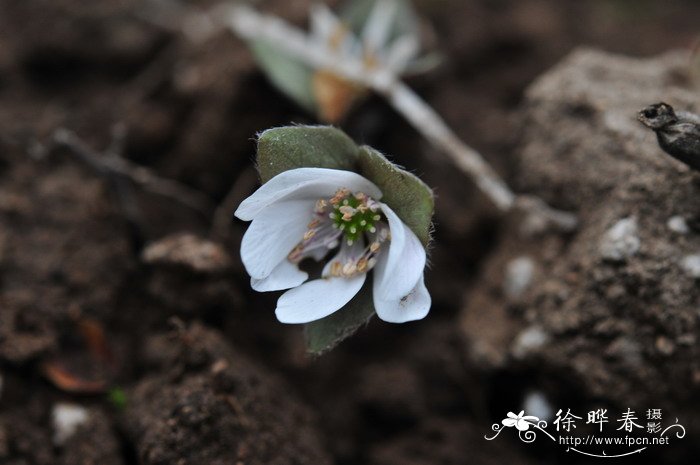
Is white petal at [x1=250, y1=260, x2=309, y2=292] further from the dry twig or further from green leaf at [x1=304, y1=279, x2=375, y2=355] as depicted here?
the dry twig

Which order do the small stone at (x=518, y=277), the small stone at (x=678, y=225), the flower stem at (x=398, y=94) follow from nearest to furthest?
1. the small stone at (x=678, y=225)
2. the small stone at (x=518, y=277)
3. the flower stem at (x=398, y=94)

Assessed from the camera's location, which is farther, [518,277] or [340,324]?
[518,277]

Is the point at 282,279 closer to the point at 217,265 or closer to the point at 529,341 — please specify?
the point at 217,265

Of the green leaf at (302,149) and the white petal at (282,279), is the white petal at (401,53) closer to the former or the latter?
the green leaf at (302,149)

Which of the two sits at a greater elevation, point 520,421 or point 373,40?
point 373,40

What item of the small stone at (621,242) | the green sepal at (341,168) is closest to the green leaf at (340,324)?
the green sepal at (341,168)

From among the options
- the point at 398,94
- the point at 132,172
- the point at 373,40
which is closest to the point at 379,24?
the point at 373,40

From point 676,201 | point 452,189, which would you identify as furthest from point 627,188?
point 452,189
